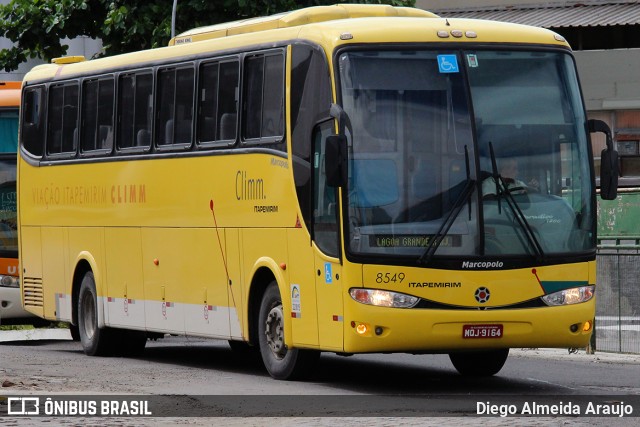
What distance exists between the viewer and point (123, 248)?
20203 millimetres

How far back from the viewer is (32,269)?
75.0ft

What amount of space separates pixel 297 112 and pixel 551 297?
2.95m

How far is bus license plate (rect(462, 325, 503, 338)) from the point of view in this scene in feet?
49.2

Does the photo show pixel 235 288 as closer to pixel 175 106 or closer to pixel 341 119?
pixel 175 106

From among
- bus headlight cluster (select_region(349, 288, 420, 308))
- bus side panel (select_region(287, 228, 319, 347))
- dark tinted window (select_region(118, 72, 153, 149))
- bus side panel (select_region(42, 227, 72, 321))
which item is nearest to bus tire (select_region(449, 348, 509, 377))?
bus side panel (select_region(287, 228, 319, 347))

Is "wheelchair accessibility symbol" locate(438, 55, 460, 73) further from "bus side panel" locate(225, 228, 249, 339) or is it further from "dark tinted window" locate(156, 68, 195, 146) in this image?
"dark tinted window" locate(156, 68, 195, 146)

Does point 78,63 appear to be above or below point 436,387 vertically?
above

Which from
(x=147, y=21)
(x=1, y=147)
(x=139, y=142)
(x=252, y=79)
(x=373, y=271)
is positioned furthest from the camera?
(x=147, y=21)

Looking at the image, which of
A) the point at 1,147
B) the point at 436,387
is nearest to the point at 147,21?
the point at 1,147

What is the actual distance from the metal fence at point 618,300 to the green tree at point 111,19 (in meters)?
13.4

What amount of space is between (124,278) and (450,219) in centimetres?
627

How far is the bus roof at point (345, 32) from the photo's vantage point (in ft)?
51.1

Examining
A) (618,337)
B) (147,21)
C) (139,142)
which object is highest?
(147,21)

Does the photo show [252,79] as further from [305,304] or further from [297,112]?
[305,304]
